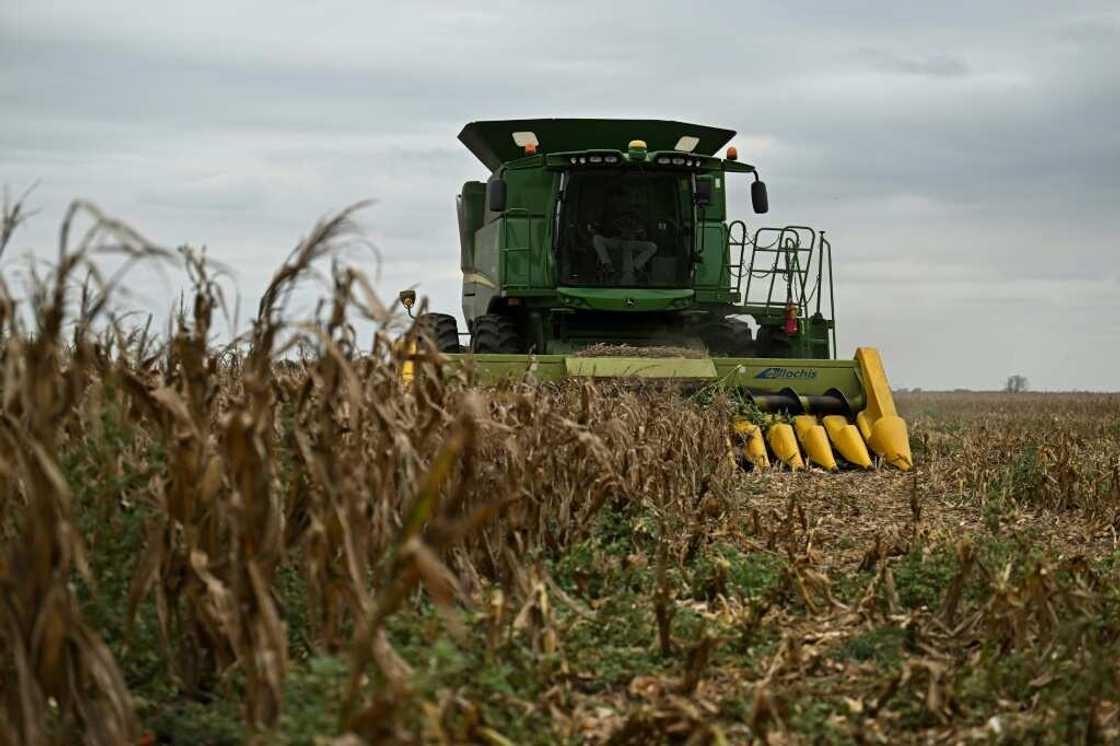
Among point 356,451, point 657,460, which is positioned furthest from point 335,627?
point 657,460

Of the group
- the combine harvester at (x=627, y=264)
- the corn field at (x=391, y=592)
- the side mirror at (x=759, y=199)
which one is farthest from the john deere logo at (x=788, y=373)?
the corn field at (x=391, y=592)

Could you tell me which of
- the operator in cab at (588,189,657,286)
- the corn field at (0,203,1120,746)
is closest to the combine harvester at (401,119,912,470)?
the operator in cab at (588,189,657,286)

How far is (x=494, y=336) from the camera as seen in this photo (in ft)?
43.0

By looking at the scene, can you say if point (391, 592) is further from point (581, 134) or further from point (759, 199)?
point (581, 134)

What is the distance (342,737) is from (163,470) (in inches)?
58.7

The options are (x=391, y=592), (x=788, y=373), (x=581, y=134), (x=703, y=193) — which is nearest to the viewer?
(x=391, y=592)

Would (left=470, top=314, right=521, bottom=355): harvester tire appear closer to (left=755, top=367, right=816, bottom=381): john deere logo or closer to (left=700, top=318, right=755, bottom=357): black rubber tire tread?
(left=700, top=318, right=755, bottom=357): black rubber tire tread

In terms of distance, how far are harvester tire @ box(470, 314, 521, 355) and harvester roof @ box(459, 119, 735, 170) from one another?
1996mm

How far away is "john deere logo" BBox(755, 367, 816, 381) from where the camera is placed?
37.6 ft

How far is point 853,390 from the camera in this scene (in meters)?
11.7

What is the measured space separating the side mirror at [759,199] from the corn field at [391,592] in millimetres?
7700

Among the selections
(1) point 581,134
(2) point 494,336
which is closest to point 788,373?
(2) point 494,336

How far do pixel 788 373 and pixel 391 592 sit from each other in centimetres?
934

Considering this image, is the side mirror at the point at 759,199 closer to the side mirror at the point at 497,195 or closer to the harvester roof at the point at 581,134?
the harvester roof at the point at 581,134
